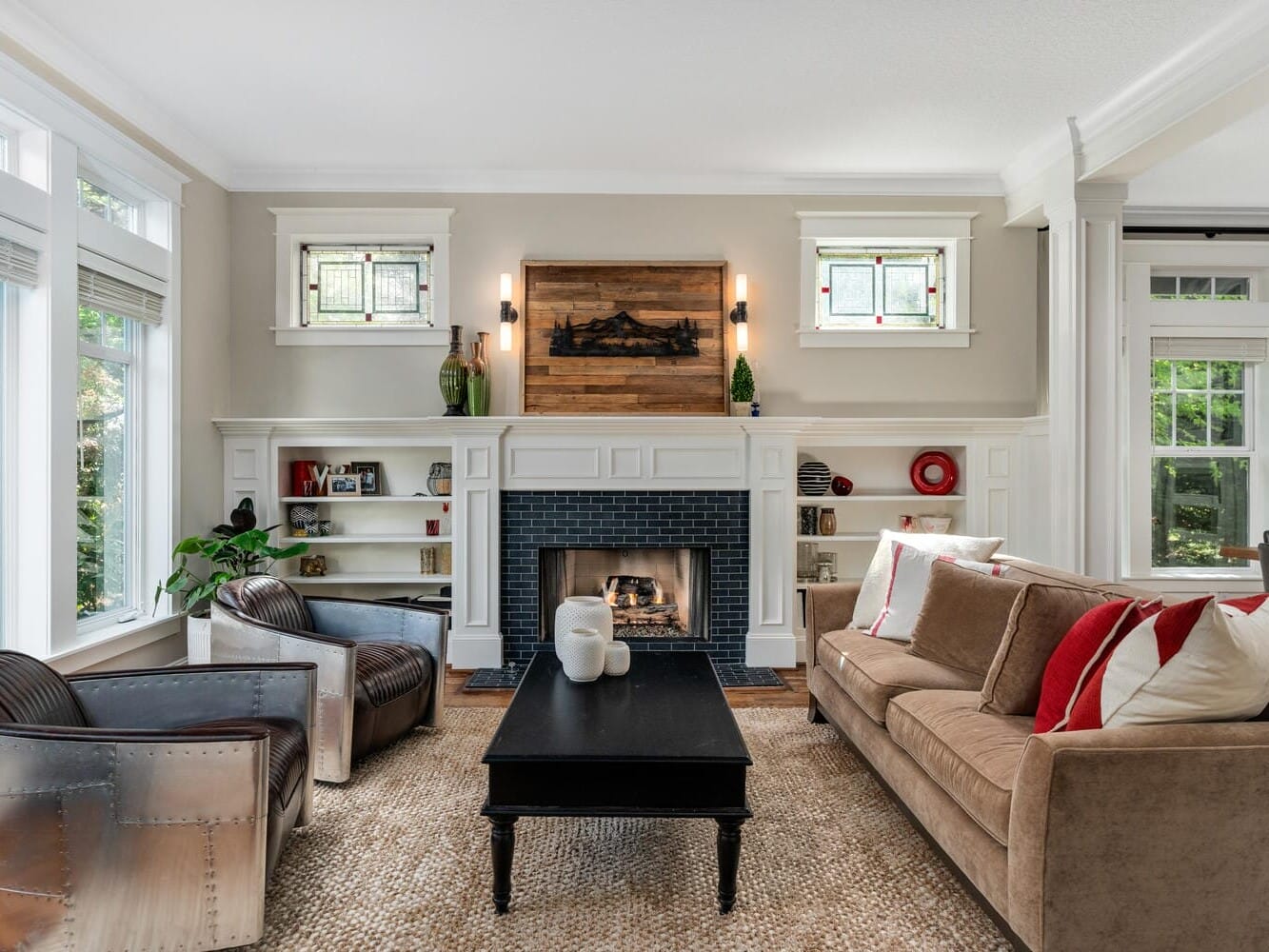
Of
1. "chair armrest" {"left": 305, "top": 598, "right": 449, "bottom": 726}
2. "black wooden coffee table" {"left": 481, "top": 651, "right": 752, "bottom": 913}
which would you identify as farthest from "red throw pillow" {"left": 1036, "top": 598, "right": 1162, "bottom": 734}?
"chair armrest" {"left": 305, "top": 598, "right": 449, "bottom": 726}

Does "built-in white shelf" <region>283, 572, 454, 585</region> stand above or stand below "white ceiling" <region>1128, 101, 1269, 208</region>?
below

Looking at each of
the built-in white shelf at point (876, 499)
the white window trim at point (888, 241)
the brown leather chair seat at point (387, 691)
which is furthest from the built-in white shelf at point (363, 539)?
the white window trim at point (888, 241)

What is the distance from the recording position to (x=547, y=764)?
6.45 feet

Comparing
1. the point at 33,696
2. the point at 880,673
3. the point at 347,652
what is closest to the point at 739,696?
the point at 880,673

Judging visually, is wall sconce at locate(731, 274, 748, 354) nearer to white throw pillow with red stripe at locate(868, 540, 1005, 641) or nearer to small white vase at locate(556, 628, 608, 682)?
white throw pillow with red stripe at locate(868, 540, 1005, 641)

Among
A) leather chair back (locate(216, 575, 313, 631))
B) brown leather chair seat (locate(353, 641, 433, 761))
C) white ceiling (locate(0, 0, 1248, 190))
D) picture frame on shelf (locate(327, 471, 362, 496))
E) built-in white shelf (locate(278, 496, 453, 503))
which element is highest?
white ceiling (locate(0, 0, 1248, 190))

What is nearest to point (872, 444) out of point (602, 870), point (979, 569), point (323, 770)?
point (979, 569)

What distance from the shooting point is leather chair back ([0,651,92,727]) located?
182 centimetres

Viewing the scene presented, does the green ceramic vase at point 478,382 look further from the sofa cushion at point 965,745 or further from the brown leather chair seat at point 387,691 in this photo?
the sofa cushion at point 965,745

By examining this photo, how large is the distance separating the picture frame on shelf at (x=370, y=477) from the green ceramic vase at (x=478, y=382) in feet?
2.64

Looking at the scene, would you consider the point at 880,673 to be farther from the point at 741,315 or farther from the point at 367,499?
the point at 367,499

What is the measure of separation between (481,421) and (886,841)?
2.92 meters

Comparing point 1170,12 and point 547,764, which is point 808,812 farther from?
point 1170,12

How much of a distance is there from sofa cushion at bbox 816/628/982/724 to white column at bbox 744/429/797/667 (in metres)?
1.26
